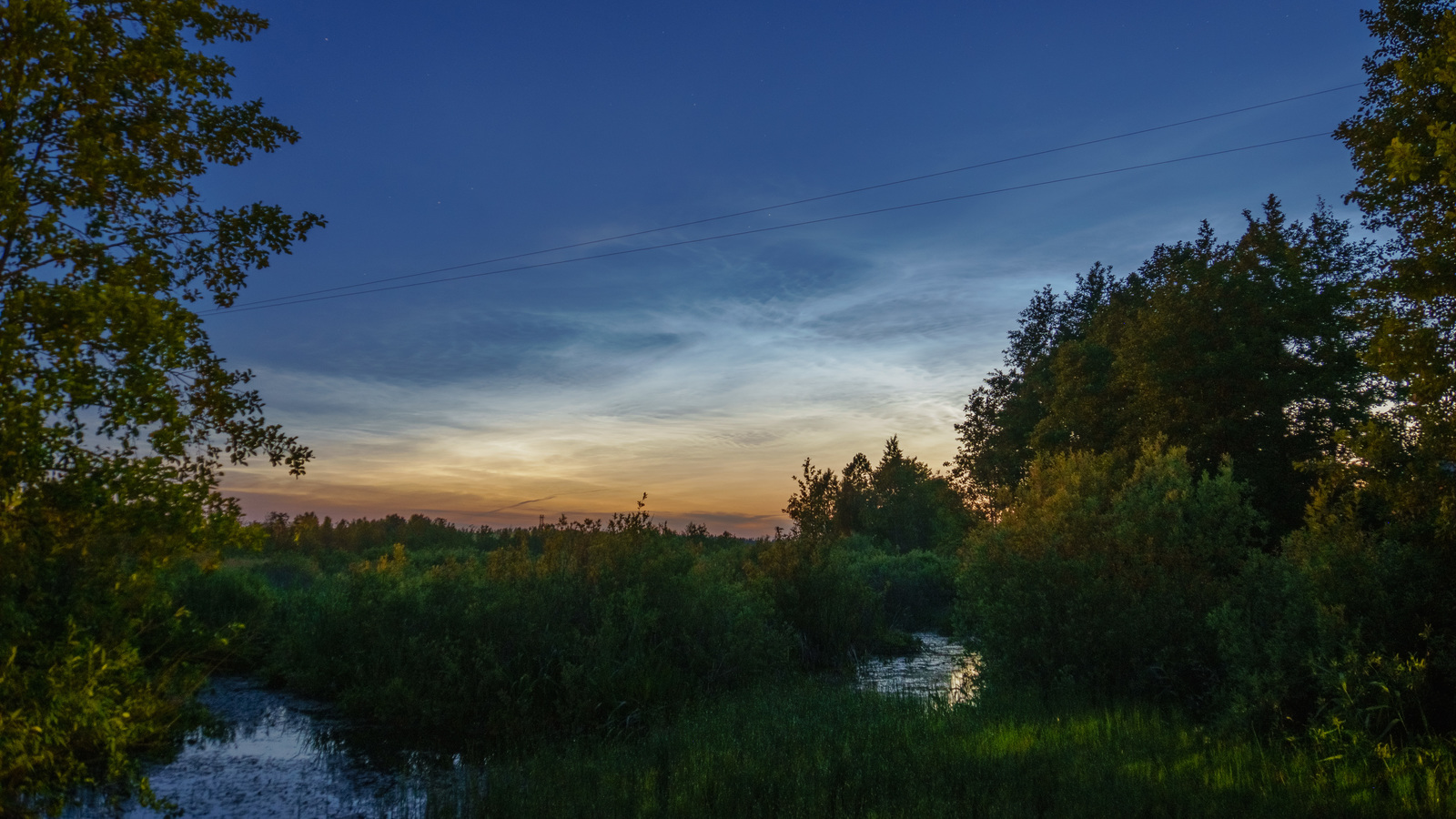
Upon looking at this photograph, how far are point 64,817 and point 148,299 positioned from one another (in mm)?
5580

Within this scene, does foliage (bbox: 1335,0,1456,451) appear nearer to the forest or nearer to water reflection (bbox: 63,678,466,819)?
the forest

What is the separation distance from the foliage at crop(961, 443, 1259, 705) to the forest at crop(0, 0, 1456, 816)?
0.06m

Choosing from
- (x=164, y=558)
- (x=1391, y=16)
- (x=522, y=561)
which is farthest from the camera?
(x=522, y=561)

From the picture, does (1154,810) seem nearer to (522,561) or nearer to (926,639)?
(522,561)

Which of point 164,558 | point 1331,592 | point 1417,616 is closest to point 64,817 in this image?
point 164,558

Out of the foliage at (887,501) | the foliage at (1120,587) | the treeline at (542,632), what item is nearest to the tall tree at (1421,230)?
the foliage at (1120,587)

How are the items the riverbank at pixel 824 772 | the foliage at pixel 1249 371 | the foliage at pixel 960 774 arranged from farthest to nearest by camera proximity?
the foliage at pixel 1249 371
the riverbank at pixel 824 772
the foliage at pixel 960 774

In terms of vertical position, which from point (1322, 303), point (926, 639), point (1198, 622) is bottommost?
point (926, 639)

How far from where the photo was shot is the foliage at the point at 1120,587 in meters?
12.2

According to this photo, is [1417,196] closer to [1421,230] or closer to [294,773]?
[1421,230]

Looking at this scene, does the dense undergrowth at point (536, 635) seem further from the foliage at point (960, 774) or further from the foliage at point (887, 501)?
the foliage at point (887, 501)

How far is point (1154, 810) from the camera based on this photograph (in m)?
6.93

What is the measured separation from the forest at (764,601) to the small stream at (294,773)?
43 cm

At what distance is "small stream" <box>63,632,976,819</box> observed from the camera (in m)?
8.77
